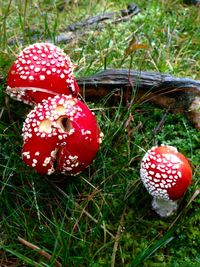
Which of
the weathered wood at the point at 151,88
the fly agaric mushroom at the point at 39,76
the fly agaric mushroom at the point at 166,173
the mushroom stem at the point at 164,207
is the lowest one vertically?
the mushroom stem at the point at 164,207

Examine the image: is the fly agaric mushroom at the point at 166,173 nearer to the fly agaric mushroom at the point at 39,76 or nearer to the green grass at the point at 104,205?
the green grass at the point at 104,205

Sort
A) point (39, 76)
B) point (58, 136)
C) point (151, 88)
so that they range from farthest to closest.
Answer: point (151, 88)
point (39, 76)
point (58, 136)

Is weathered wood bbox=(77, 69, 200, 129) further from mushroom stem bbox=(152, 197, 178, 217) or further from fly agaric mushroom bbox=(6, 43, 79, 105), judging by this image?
mushroom stem bbox=(152, 197, 178, 217)

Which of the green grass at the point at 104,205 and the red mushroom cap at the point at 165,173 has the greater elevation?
the red mushroom cap at the point at 165,173

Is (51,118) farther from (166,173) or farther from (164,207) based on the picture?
(164,207)

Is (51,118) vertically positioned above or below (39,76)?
below

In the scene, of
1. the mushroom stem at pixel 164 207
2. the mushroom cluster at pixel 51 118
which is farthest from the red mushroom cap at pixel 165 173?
the mushroom cluster at pixel 51 118

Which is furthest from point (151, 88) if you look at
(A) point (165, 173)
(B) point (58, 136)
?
(B) point (58, 136)
